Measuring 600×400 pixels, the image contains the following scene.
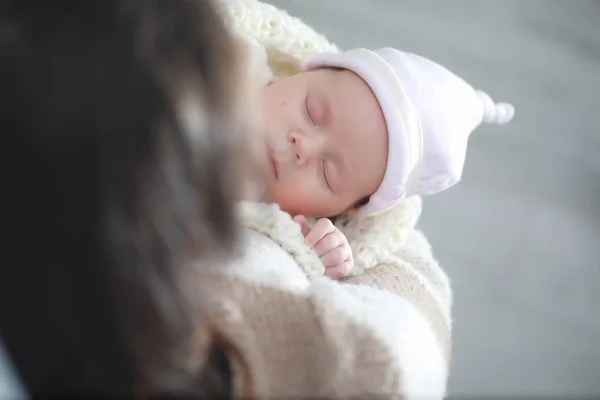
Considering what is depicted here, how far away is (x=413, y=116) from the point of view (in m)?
0.77

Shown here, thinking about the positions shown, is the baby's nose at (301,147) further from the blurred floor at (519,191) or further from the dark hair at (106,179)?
the blurred floor at (519,191)

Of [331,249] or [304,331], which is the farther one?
[331,249]

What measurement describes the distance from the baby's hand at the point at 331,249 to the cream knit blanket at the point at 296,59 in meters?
0.04

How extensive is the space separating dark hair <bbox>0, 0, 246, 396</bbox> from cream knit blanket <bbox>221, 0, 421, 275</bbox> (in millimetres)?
335

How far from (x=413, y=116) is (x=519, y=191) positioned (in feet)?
1.75

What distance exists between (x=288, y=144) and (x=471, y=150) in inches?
23.7

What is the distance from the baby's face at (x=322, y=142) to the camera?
2.42 ft

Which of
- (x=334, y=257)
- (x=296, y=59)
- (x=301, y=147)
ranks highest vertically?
(x=296, y=59)

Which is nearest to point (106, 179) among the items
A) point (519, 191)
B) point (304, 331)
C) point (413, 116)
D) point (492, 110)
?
point (304, 331)

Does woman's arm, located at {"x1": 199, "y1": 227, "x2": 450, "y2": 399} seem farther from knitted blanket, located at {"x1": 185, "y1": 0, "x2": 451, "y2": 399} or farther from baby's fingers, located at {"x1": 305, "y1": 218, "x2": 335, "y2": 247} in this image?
baby's fingers, located at {"x1": 305, "y1": 218, "x2": 335, "y2": 247}

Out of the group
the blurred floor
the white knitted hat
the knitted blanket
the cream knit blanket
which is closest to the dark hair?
the knitted blanket

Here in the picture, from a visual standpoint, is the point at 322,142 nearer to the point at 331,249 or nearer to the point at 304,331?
the point at 331,249

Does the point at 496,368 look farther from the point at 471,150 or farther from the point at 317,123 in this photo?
the point at 317,123

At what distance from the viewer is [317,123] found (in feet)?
2.48
